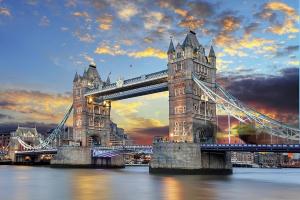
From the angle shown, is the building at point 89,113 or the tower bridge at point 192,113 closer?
the tower bridge at point 192,113

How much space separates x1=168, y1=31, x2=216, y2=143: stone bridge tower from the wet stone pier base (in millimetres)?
4488

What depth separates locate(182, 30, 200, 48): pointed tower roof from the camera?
7169cm

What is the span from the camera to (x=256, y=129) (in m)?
60.1

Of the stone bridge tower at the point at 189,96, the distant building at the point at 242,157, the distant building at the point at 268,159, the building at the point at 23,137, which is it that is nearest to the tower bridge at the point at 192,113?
the stone bridge tower at the point at 189,96

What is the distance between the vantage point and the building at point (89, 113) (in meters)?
96.2

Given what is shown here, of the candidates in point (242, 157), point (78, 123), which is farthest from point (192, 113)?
point (242, 157)

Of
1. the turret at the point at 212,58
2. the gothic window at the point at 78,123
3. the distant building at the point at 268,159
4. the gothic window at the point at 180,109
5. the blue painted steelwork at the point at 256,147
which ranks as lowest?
the distant building at the point at 268,159

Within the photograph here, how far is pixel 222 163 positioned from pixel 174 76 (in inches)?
643

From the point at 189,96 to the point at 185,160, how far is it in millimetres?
11709

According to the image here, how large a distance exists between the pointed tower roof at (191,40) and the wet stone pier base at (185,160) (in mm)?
17507

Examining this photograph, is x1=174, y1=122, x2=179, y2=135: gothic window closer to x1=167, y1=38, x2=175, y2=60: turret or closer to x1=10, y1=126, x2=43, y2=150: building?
x1=167, y1=38, x2=175, y2=60: turret

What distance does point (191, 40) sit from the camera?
238 ft

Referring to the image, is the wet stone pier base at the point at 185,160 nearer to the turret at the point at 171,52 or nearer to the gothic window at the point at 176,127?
the gothic window at the point at 176,127

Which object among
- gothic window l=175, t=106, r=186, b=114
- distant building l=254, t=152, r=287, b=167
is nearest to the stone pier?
gothic window l=175, t=106, r=186, b=114
